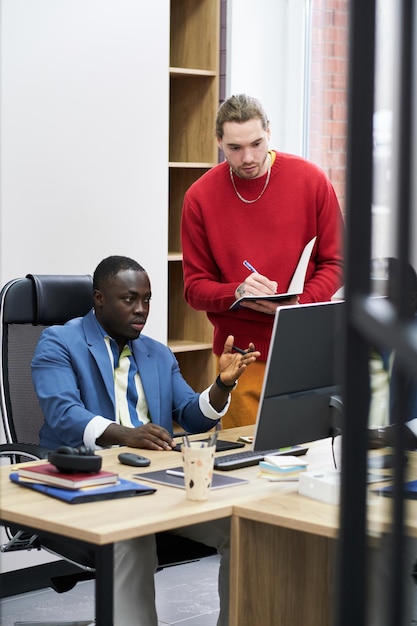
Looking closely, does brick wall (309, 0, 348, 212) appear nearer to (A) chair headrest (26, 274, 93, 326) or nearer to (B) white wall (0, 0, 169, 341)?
(B) white wall (0, 0, 169, 341)

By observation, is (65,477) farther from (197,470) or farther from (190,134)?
(190,134)

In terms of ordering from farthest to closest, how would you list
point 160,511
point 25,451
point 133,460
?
point 25,451 → point 133,460 → point 160,511

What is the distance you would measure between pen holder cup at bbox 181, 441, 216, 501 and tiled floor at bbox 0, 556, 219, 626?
4.68ft

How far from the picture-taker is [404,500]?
587 millimetres

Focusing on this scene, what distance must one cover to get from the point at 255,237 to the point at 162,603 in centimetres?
134

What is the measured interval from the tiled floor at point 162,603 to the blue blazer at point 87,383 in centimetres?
86

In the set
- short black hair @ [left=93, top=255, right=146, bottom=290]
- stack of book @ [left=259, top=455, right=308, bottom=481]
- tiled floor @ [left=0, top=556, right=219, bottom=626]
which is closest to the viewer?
stack of book @ [left=259, top=455, right=308, bottom=481]

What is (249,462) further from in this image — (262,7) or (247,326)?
(262,7)

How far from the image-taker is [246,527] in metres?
2.08

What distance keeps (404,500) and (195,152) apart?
3649 mm

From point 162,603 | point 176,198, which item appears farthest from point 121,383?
point 176,198

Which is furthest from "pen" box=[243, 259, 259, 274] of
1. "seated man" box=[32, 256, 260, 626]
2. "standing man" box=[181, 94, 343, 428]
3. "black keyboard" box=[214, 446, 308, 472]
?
"black keyboard" box=[214, 446, 308, 472]

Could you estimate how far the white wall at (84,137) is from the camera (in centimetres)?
344

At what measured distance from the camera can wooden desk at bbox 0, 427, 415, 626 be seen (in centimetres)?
185
